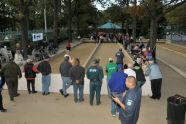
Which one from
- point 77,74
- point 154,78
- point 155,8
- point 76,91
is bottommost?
point 76,91

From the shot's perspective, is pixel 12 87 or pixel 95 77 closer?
pixel 95 77

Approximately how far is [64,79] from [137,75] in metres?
2.67

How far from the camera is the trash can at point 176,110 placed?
10031 millimetres

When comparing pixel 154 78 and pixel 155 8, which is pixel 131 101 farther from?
pixel 155 8

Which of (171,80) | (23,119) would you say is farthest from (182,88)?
(23,119)

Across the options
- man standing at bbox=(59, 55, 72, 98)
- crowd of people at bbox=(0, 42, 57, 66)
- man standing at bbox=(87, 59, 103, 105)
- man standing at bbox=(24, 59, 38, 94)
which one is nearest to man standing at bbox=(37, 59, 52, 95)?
man standing at bbox=(24, 59, 38, 94)

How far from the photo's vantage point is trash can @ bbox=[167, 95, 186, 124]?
10.0 meters

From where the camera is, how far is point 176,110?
33.0 feet

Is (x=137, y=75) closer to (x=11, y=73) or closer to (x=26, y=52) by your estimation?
(x=11, y=73)

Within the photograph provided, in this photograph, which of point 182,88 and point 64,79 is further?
point 182,88

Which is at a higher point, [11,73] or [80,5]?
[80,5]

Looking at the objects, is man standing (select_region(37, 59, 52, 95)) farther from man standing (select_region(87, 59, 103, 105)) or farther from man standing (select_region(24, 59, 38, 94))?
man standing (select_region(87, 59, 103, 105))

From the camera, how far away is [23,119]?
11.4 m

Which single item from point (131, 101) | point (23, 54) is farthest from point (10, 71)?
point (23, 54)
